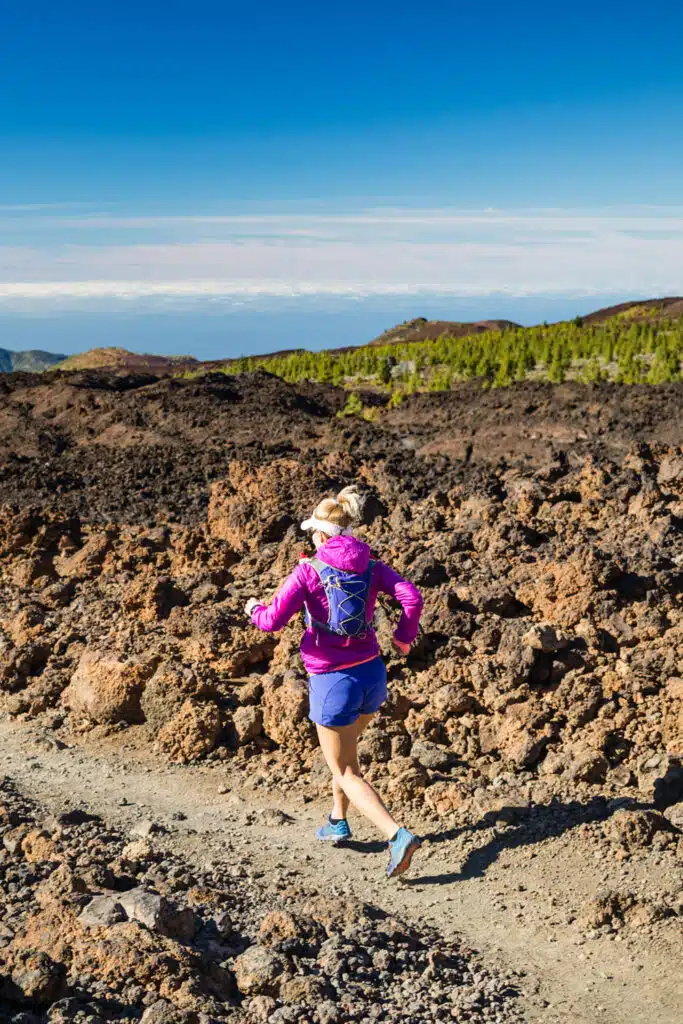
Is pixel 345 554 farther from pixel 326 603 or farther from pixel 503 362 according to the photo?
pixel 503 362

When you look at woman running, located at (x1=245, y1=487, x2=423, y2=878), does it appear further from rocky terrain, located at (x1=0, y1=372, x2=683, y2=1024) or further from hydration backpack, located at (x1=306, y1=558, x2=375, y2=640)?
rocky terrain, located at (x1=0, y1=372, x2=683, y2=1024)

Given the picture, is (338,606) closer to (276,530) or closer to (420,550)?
(420,550)

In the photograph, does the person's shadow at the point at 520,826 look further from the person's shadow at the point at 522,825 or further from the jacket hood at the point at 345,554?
the jacket hood at the point at 345,554

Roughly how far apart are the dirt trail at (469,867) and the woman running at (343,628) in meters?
0.44

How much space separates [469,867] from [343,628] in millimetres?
1592

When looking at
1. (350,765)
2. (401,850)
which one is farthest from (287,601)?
(401,850)

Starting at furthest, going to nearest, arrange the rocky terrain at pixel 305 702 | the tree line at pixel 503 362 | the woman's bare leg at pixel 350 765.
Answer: the tree line at pixel 503 362 → the woman's bare leg at pixel 350 765 → the rocky terrain at pixel 305 702

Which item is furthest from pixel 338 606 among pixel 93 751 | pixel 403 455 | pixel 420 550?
pixel 403 455

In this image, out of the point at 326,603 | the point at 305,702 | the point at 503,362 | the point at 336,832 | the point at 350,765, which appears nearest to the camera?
the point at 326,603

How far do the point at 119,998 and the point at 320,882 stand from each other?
5.49 feet

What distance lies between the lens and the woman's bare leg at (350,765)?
5.15 metres

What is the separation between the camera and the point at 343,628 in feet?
16.7

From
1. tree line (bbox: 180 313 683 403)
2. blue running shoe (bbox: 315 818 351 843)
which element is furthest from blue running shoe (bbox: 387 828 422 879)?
tree line (bbox: 180 313 683 403)

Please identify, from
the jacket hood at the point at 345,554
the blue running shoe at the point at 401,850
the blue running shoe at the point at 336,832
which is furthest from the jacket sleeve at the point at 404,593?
the blue running shoe at the point at 336,832
